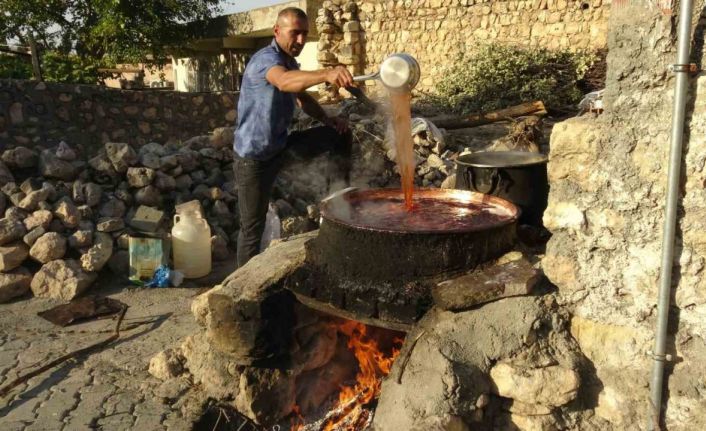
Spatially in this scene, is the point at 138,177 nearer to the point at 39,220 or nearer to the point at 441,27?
the point at 39,220

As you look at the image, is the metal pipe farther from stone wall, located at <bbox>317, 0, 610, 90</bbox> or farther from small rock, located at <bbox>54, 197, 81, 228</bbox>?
stone wall, located at <bbox>317, 0, 610, 90</bbox>

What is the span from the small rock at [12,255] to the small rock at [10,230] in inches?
2.2

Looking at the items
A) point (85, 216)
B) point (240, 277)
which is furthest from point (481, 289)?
point (85, 216)

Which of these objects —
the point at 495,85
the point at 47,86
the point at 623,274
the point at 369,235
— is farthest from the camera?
the point at 495,85

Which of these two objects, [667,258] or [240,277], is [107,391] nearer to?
[240,277]

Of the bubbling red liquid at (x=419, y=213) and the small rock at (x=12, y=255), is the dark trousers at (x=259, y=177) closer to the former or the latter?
the bubbling red liquid at (x=419, y=213)

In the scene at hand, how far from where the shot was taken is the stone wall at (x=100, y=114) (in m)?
7.02

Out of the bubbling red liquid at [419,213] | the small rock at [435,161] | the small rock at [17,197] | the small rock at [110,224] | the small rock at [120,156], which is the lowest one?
the small rock at [110,224]

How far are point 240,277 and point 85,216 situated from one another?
9.99ft

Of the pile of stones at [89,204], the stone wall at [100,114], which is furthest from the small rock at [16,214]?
the stone wall at [100,114]

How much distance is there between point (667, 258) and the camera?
2.12 m

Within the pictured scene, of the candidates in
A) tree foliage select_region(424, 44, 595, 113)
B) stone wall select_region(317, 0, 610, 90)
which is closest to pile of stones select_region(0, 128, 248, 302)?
tree foliage select_region(424, 44, 595, 113)

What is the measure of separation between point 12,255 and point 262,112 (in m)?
2.66

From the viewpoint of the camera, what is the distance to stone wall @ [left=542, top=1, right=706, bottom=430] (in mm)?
2150
